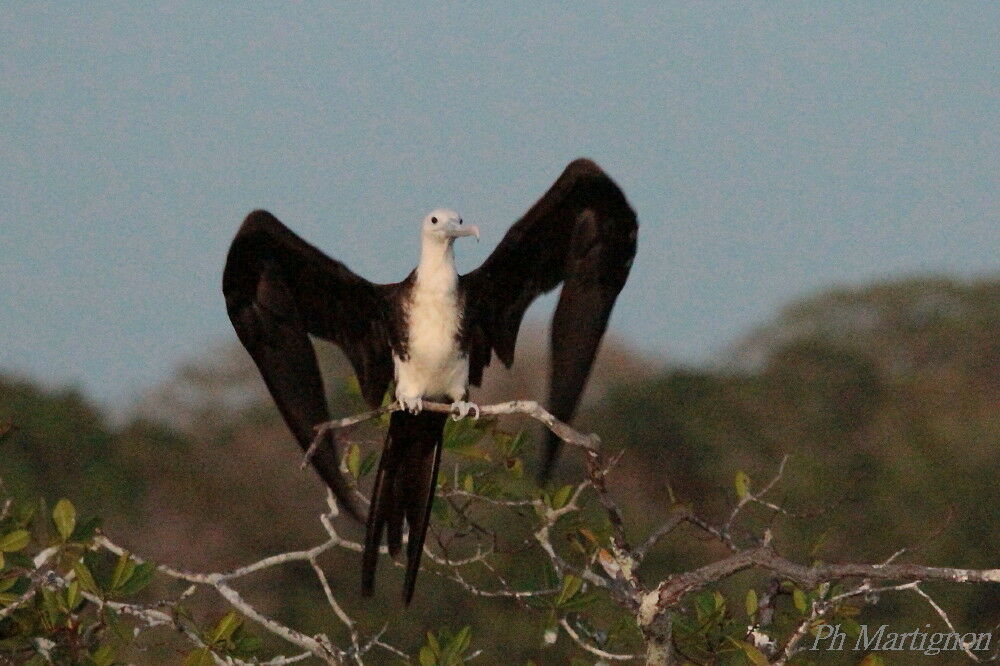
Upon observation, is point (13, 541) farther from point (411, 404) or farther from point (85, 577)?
point (411, 404)

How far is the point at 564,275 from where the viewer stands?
207 inches

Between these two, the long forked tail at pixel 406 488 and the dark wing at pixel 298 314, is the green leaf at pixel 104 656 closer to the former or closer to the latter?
the long forked tail at pixel 406 488

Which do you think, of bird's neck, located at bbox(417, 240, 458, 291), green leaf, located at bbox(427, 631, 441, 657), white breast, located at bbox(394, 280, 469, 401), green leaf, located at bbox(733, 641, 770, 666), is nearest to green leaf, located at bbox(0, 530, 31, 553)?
green leaf, located at bbox(427, 631, 441, 657)

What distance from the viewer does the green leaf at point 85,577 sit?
3.85m

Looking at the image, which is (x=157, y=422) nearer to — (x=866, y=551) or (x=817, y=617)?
(x=866, y=551)

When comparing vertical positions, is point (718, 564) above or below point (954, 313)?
above

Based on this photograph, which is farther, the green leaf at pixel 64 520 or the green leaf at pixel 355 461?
the green leaf at pixel 355 461

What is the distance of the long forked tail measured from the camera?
466cm

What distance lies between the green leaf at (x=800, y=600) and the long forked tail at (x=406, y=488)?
4.00ft

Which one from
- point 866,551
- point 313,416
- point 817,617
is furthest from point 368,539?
point 866,551

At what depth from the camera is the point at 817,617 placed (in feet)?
12.4

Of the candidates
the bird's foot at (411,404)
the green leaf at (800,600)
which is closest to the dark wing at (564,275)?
the bird's foot at (411,404)

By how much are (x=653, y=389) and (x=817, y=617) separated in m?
22.7

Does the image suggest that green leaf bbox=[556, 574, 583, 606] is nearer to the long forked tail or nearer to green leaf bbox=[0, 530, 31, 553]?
the long forked tail
